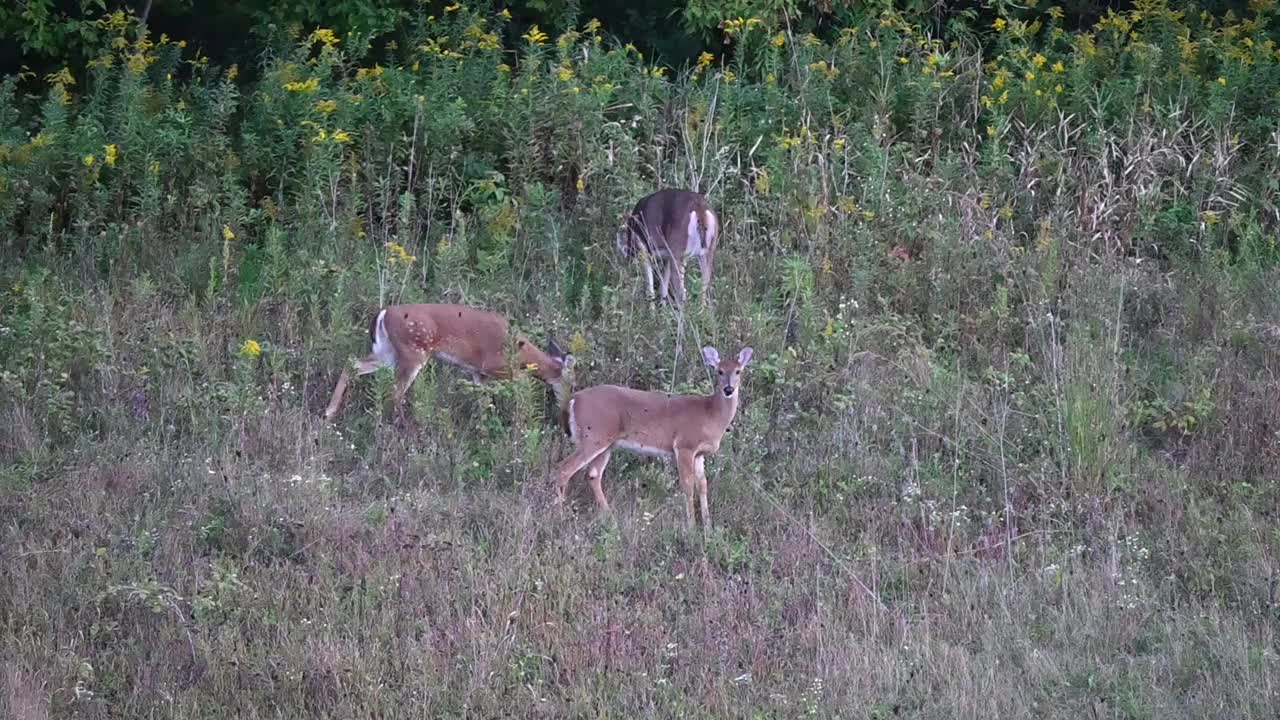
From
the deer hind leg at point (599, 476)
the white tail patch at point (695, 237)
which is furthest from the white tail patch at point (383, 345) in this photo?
the white tail patch at point (695, 237)

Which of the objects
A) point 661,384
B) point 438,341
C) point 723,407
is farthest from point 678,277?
point 723,407

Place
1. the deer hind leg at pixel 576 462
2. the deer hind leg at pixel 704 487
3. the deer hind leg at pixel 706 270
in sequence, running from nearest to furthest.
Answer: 1. the deer hind leg at pixel 704 487
2. the deer hind leg at pixel 576 462
3. the deer hind leg at pixel 706 270

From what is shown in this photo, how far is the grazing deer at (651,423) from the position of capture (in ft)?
27.2

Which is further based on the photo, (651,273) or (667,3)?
(667,3)

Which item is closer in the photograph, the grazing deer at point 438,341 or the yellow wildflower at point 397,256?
the grazing deer at point 438,341

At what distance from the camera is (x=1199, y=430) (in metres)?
8.77

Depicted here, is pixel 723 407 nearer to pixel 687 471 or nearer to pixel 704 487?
pixel 687 471

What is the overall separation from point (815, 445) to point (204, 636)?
11.0 ft

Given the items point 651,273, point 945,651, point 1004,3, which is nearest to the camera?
point 945,651

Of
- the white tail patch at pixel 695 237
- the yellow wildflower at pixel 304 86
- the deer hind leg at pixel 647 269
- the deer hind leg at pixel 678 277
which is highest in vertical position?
the yellow wildflower at pixel 304 86

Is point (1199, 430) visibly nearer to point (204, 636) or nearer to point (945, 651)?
point (945, 651)

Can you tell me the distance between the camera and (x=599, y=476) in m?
8.30

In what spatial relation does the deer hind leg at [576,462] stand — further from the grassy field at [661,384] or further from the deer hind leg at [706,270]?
the deer hind leg at [706,270]

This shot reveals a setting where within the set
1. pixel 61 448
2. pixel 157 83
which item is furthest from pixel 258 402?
pixel 157 83
